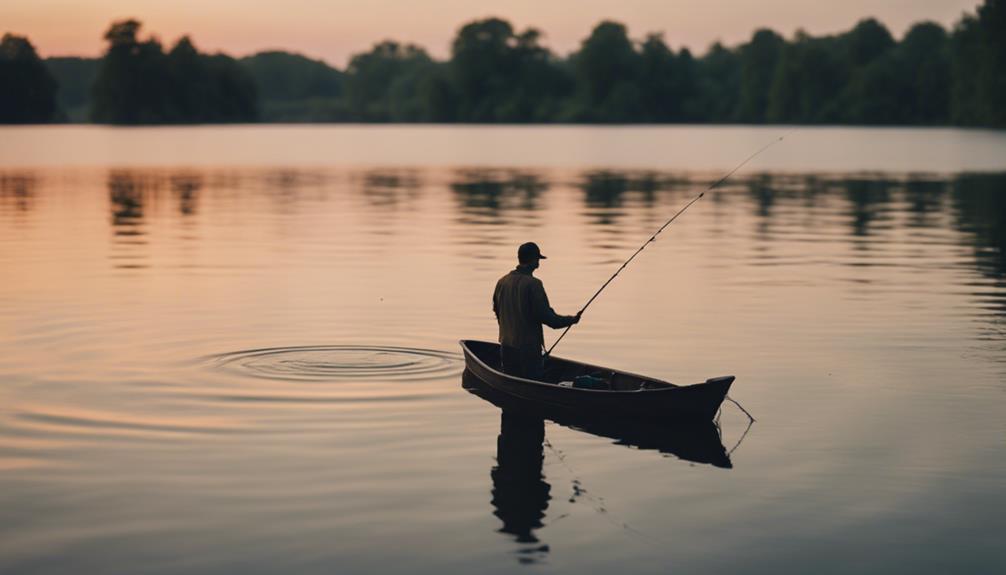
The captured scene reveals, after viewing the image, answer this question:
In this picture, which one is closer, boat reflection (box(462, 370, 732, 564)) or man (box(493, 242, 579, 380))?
boat reflection (box(462, 370, 732, 564))

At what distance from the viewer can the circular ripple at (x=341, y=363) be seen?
16.0 meters

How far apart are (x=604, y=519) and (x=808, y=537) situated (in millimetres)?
1525

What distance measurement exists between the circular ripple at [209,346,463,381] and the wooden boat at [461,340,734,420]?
1.17 m

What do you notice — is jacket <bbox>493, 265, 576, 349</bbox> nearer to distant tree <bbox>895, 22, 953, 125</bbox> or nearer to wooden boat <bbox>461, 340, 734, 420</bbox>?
wooden boat <bbox>461, 340, 734, 420</bbox>

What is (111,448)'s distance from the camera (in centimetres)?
1235

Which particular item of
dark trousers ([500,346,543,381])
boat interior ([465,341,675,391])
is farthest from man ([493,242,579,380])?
boat interior ([465,341,675,391])

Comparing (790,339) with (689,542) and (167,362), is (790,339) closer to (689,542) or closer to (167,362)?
(167,362)

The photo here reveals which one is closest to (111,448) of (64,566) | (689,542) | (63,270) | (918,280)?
(64,566)

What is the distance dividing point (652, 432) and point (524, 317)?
2.11m

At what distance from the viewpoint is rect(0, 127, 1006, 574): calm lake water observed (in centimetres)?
964

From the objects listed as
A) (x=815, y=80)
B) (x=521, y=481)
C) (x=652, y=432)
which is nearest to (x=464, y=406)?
(x=652, y=432)

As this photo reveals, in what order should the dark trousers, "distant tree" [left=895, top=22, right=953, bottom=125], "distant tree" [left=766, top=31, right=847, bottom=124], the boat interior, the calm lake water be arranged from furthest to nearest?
"distant tree" [left=766, top=31, right=847, bottom=124] < "distant tree" [left=895, top=22, right=953, bottom=125] < the dark trousers < the boat interior < the calm lake water

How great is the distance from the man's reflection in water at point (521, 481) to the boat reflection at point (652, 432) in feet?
0.71

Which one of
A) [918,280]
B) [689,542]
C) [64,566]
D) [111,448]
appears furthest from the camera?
[918,280]
